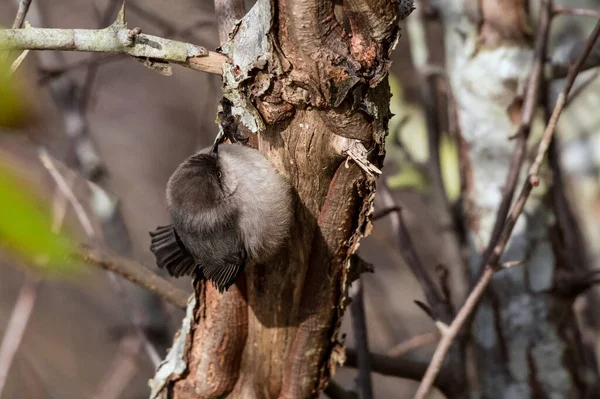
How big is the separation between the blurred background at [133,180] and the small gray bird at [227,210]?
253mm

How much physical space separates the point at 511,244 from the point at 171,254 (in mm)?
1033

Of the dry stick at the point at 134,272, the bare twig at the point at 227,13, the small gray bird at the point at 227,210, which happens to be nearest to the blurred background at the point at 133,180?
the dry stick at the point at 134,272

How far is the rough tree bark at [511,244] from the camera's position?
1.87m

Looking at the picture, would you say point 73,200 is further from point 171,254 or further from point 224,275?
point 224,275

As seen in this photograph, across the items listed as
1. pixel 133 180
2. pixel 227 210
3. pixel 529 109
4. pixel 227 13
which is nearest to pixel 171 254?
pixel 227 210

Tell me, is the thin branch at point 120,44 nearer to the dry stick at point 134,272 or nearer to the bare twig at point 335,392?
the dry stick at point 134,272

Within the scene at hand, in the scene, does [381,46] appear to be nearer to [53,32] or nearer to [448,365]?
[53,32]

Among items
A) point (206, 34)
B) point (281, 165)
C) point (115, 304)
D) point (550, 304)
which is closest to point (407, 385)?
point (115, 304)

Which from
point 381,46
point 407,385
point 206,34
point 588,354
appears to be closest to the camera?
point 381,46

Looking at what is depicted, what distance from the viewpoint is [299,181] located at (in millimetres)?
1186

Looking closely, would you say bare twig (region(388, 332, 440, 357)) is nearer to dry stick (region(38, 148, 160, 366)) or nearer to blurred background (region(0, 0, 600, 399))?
blurred background (region(0, 0, 600, 399))

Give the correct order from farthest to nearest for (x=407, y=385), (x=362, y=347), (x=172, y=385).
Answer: (x=407, y=385) → (x=362, y=347) → (x=172, y=385)

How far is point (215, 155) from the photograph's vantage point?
130 cm

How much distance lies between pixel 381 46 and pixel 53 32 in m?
0.50
